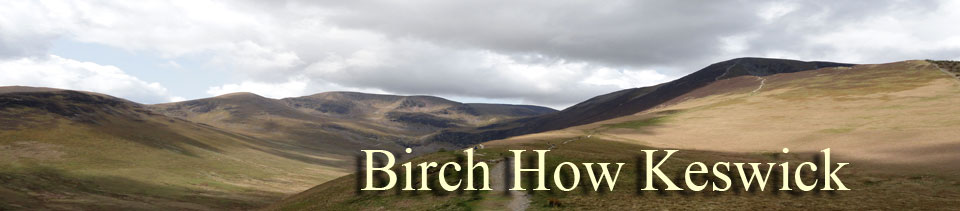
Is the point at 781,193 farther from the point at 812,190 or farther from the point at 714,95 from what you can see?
the point at 714,95

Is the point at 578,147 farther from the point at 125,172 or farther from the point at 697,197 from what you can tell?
the point at 125,172

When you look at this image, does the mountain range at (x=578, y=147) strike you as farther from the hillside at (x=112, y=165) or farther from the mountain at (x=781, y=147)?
the hillside at (x=112, y=165)

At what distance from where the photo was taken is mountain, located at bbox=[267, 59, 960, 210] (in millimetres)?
34469

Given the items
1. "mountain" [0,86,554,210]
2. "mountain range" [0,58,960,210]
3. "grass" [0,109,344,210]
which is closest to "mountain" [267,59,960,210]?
"mountain range" [0,58,960,210]

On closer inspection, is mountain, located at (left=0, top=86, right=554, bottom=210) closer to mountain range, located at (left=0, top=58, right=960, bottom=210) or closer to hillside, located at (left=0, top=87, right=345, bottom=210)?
hillside, located at (left=0, top=87, right=345, bottom=210)

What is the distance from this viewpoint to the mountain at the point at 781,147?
34.5m

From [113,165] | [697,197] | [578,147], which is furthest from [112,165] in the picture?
[697,197]

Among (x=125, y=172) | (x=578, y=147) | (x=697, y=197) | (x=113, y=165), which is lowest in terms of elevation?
(x=125, y=172)

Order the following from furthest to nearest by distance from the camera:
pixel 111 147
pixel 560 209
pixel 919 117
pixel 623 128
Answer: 1. pixel 623 128
2. pixel 111 147
3. pixel 919 117
4. pixel 560 209

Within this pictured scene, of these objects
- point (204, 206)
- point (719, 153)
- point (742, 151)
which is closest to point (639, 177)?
point (719, 153)

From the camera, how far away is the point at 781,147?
73.2 m

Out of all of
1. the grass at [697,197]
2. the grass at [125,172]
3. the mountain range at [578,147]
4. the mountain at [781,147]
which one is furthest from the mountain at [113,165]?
the grass at [697,197]

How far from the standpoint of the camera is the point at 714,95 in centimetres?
16312

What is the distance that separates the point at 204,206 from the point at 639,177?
178ft
